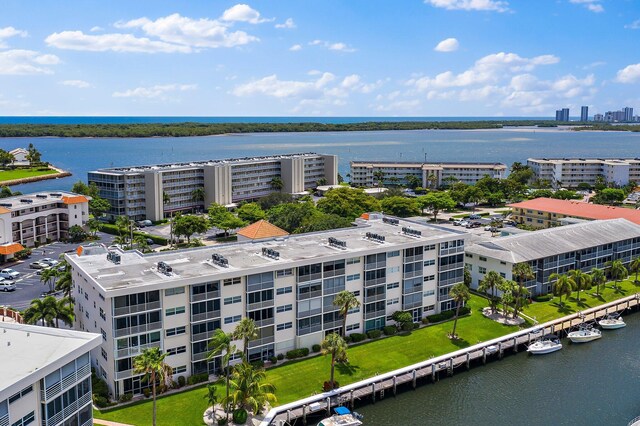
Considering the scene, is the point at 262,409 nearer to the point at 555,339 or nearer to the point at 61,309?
the point at 61,309

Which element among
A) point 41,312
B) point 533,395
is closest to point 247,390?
point 41,312

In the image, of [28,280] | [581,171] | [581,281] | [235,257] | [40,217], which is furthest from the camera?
[581,171]

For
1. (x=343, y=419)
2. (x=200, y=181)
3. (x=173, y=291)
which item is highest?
(x=200, y=181)

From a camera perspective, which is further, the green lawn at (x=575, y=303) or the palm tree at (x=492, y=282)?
the green lawn at (x=575, y=303)

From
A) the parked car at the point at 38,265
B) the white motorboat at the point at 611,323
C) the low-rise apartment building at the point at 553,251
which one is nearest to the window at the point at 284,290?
the low-rise apartment building at the point at 553,251

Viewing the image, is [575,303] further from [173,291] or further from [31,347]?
[31,347]

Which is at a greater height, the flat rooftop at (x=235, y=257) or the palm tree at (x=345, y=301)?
the flat rooftop at (x=235, y=257)

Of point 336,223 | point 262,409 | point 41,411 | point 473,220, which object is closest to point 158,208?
point 336,223

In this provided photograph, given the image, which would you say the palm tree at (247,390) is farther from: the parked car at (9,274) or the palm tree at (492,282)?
the parked car at (9,274)
